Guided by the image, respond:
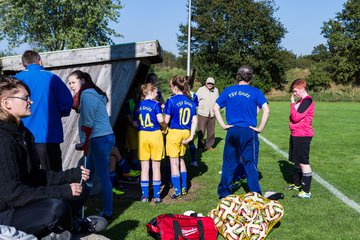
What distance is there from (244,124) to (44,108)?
287cm

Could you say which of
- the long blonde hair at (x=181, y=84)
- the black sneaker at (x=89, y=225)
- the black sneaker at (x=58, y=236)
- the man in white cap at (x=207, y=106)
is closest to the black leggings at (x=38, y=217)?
the black sneaker at (x=58, y=236)

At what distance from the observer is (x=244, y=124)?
6059mm

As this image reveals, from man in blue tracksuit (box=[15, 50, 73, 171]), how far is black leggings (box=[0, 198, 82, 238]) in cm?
183

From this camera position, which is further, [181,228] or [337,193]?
[337,193]

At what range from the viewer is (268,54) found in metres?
53.9

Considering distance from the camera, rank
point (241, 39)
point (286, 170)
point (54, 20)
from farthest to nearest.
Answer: point (241, 39) → point (54, 20) → point (286, 170)

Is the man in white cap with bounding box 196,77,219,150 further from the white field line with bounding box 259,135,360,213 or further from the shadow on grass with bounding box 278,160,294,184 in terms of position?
the white field line with bounding box 259,135,360,213

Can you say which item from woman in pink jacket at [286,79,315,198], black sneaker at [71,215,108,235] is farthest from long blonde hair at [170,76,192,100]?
black sneaker at [71,215,108,235]

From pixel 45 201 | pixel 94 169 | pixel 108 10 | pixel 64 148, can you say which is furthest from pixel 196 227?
pixel 108 10

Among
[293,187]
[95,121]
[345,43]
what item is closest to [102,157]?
[95,121]

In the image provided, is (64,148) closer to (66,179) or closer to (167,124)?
(167,124)

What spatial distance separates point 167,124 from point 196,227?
7.93 ft

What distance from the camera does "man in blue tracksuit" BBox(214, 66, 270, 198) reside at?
19.8 feet

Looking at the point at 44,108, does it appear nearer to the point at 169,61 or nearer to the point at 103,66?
the point at 103,66
